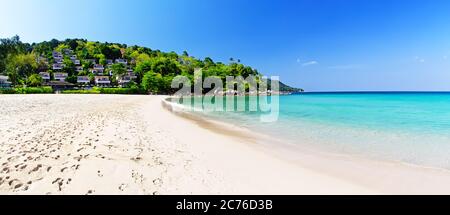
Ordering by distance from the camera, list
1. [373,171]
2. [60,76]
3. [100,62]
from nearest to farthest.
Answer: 1. [373,171]
2. [60,76]
3. [100,62]

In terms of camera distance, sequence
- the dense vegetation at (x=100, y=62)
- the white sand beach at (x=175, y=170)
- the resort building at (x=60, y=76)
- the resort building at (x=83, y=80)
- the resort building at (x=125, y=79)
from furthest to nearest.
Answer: the resort building at (x=125, y=79) < the resort building at (x=83, y=80) < the resort building at (x=60, y=76) < the dense vegetation at (x=100, y=62) < the white sand beach at (x=175, y=170)

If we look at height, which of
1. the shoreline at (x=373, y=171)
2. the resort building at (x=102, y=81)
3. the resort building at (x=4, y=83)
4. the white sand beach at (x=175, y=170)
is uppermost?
the resort building at (x=102, y=81)

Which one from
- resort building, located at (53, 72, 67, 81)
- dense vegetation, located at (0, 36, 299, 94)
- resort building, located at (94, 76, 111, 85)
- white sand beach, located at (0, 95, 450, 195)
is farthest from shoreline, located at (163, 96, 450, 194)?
resort building, located at (53, 72, 67, 81)

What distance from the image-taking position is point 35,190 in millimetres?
3223

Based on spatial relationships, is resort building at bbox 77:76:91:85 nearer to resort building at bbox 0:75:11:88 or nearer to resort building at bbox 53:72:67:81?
resort building at bbox 53:72:67:81

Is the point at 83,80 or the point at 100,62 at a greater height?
the point at 100,62

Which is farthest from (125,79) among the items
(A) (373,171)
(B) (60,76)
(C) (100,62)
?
(A) (373,171)

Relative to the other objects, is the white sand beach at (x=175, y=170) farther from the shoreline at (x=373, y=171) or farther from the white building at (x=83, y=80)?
the white building at (x=83, y=80)

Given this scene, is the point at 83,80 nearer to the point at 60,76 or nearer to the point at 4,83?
the point at 60,76

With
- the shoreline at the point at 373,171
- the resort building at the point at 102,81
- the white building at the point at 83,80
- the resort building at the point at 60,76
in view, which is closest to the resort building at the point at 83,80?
the white building at the point at 83,80

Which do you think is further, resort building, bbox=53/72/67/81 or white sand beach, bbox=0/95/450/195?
resort building, bbox=53/72/67/81

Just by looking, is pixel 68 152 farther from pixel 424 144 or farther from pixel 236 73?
pixel 236 73

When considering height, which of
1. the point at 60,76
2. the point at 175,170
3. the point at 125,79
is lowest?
the point at 175,170
